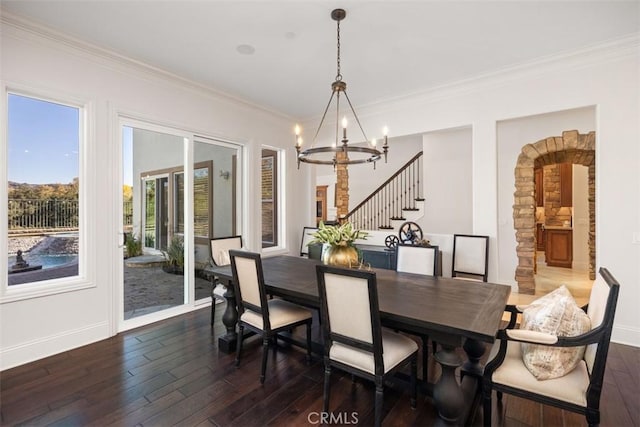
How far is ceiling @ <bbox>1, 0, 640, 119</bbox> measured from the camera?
244 centimetres

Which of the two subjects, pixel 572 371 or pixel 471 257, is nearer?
pixel 572 371

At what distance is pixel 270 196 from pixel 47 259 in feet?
10.2

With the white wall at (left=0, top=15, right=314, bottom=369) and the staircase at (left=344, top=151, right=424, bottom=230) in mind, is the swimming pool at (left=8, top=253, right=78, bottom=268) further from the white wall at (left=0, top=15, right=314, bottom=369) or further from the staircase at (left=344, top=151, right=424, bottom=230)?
the staircase at (left=344, top=151, right=424, bottom=230)

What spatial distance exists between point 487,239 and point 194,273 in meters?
3.76

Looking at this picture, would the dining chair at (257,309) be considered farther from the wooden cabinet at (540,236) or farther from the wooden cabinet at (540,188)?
the wooden cabinet at (540,188)

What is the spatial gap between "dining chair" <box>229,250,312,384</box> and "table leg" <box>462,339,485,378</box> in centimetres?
124

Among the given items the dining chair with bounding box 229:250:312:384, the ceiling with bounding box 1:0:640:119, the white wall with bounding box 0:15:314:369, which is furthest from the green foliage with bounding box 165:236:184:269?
the ceiling with bounding box 1:0:640:119

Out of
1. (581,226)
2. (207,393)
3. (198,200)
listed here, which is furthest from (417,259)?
(581,226)

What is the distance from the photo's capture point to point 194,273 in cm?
410

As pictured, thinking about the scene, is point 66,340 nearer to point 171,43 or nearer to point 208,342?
point 208,342

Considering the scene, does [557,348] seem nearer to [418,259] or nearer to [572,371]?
[572,371]

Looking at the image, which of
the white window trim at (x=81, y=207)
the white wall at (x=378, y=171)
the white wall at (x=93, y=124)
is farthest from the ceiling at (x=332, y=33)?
the white wall at (x=378, y=171)

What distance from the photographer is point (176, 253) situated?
13.3ft
